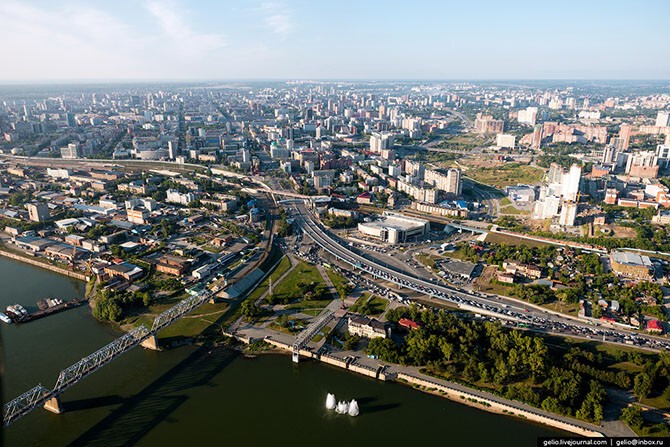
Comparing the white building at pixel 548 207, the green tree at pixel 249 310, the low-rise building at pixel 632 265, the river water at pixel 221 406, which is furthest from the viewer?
the white building at pixel 548 207

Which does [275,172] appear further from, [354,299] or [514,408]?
[514,408]

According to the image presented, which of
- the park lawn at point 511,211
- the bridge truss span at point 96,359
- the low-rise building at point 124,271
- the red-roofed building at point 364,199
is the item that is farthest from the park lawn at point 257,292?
the park lawn at point 511,211

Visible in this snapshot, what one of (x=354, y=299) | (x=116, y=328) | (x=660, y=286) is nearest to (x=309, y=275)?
(x=354, y=299)

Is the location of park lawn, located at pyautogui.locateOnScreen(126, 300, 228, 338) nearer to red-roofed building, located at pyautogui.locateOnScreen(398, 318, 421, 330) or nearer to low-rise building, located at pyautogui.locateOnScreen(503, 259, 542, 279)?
red-roofed building, located at pyautogui.locateOnScreen(398, 318, 421, 330)

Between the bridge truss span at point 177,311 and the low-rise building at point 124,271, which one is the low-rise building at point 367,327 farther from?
the low-rise building at point 124,271

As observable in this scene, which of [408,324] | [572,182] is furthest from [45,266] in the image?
[572,182]

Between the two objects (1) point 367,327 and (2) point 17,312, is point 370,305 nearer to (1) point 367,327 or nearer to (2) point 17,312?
(1) point 367,327
